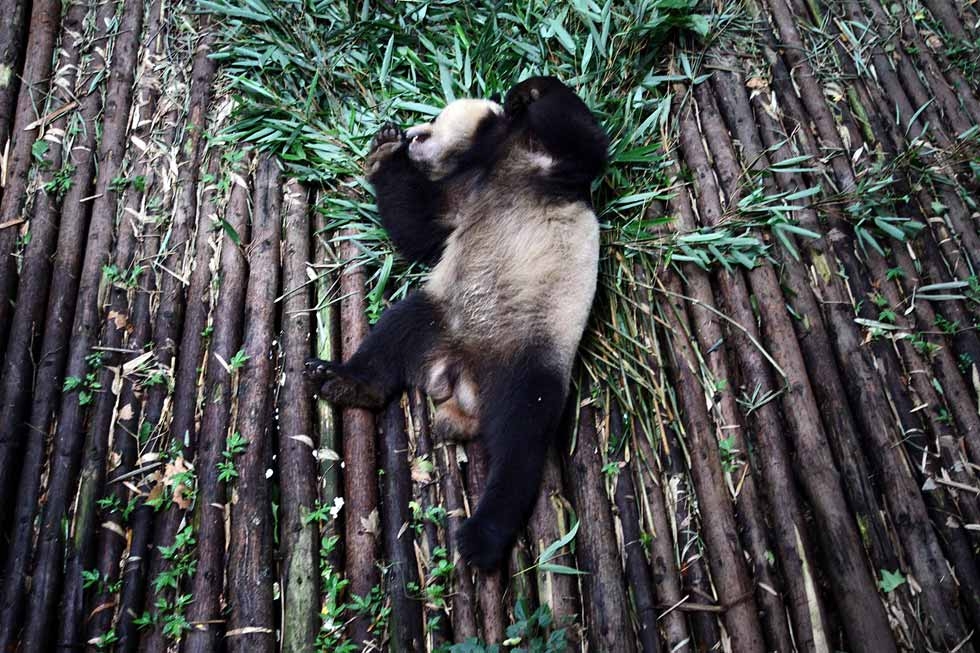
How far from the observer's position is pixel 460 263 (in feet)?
10.6

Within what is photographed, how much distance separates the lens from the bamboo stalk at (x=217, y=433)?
2.56m

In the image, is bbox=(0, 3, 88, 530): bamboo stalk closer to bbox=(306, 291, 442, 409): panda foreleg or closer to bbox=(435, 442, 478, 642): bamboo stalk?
bbox=(306, 291, 442, 409): panda foreleg

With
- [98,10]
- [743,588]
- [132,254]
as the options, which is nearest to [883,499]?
[743,588]

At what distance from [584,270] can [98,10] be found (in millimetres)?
3329

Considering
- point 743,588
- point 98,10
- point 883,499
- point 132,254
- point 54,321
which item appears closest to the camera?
point 743,588

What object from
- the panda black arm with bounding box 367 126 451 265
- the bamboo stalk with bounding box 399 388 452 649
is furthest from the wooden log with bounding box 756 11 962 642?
the panda black arm with bounding box 367 126 451 265

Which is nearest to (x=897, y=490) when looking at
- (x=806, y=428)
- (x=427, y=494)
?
(x=806, y=428)

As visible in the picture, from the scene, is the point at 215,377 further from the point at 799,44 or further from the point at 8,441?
the point at 799,44

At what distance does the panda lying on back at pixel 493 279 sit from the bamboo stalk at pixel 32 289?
124cm

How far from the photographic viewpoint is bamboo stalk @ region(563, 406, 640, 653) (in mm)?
2600

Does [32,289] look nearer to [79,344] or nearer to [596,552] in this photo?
[79,344]

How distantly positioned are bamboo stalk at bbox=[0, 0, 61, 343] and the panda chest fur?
1948mm

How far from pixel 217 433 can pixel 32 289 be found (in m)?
1.19

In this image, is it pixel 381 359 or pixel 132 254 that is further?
pixel 132 254
